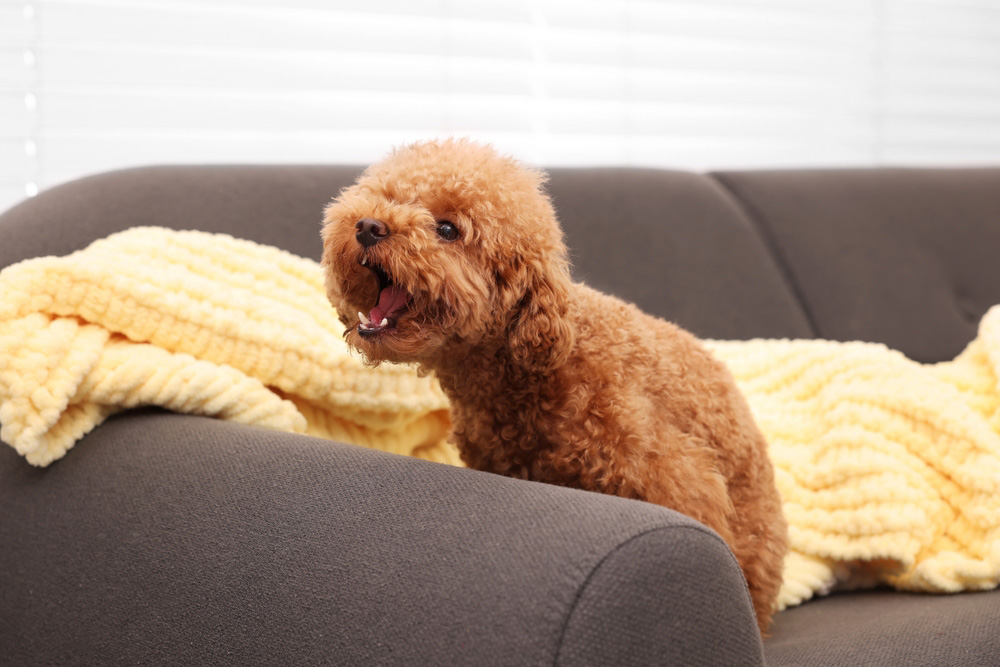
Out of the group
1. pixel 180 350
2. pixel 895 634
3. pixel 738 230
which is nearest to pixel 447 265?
pixel 180 350

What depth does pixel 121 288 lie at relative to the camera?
1015mm

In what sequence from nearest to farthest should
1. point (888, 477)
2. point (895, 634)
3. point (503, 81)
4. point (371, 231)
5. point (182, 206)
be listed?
point (371, 231) < point (895, 634) < point (888, 477) < point (182, 206) < point (503, 81)

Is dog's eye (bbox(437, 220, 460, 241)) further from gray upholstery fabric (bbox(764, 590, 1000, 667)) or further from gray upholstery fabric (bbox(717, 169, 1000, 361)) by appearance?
gray upholstery fabric (bbox(717, 169, 1000, 361))

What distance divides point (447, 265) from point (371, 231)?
73 mm

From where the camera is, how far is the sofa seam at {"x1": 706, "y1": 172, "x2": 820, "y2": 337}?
1760mm

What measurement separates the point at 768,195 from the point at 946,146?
1.27 metres

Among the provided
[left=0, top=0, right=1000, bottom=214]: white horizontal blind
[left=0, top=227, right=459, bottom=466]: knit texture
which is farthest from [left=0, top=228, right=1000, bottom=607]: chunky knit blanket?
[left=0, top=0, right=1000, bottom=214]: white horizontal blind

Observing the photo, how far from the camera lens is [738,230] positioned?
5.76 feet

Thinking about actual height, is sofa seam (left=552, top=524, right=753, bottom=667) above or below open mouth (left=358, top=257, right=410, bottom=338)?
below

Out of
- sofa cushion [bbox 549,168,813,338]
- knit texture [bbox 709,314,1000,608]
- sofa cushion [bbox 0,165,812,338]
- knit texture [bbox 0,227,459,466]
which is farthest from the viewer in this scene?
sofa cushion [bbox 549,168,813,338]

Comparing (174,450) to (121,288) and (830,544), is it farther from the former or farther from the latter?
(830,544)

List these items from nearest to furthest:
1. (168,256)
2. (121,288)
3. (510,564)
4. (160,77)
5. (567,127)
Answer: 1. (510,564)
2. (121,288)
3. (168,256)
4. (160,77)
5. (567,127)

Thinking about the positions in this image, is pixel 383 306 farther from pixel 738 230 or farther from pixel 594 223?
pixel 738 230

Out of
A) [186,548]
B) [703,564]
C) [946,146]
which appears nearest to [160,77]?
[186,548]
